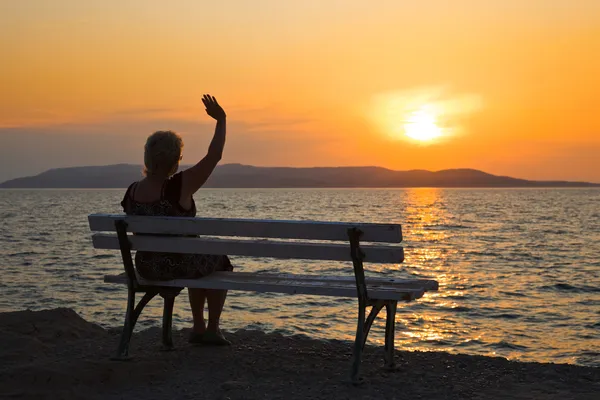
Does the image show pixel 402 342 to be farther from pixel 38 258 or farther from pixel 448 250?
pixel 448 250

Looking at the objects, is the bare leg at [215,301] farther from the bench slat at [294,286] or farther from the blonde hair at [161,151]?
the blonde hair at [161,151]

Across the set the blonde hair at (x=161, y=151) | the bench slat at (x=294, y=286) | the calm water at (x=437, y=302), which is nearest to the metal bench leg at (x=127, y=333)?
the bench slat at (x=294, y=286)

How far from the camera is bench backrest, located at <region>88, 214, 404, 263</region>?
4.82 metres

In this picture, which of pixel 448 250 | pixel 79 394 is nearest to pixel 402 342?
Answer: pixel 79 394

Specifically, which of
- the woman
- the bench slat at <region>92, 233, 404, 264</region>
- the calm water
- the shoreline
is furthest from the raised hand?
the calm water

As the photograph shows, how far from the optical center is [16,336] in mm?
6383

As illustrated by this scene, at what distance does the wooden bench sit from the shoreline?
32cm

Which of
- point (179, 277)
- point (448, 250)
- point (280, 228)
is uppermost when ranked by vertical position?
point (280, 228)

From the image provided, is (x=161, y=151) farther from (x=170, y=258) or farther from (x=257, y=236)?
(x=257, y=236)

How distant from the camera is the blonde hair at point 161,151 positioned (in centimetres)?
558

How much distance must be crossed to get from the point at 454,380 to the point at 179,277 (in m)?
2.33

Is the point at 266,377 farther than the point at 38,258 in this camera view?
No

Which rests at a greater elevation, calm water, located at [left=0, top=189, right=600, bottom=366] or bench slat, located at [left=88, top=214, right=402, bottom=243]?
bench slat, located at [left=88, top=214, right=402, bottom=243]

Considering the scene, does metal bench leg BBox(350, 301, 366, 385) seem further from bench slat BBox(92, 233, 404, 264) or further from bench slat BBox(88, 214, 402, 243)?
bench slat BBox(88, 214, 402, 243)
